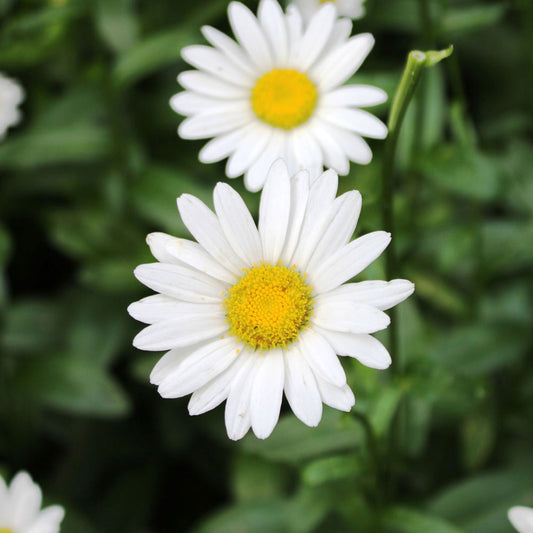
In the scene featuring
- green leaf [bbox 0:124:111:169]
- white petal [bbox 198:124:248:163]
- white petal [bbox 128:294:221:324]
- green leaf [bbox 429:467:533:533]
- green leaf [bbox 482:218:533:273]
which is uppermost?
green leaf [bbox 0:124:111:169]

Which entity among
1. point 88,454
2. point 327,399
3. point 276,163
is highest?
point 276,163

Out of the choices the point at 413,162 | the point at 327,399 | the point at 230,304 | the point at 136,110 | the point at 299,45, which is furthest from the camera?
the point at 136,110

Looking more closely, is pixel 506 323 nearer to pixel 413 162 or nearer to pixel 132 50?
pixel 413 162

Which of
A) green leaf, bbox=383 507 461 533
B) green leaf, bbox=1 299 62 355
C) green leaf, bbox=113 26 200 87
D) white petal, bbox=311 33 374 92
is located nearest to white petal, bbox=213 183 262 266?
white petal, bbox=311 33 374 92

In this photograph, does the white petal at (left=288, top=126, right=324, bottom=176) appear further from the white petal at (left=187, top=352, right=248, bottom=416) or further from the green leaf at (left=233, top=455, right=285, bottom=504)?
the green leaf at (left=233, top=455, right=285, bottom=504)

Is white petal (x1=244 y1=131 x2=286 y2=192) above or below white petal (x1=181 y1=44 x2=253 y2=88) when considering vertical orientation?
below

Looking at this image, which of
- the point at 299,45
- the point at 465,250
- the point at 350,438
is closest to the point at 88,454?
the point at 350,438

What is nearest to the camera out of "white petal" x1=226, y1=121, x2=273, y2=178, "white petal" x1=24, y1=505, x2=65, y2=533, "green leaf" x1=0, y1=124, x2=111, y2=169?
"white petal" x1=24, y1=505, x2=65, y2=533
